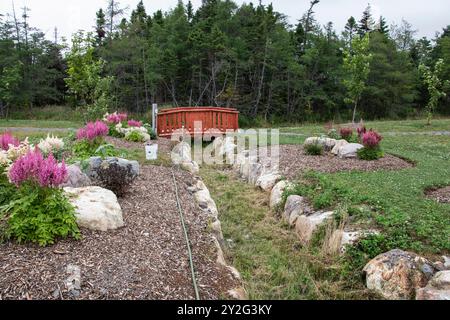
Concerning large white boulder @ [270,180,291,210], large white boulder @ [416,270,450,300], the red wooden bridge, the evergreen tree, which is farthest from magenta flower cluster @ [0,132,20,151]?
the evergreen tree

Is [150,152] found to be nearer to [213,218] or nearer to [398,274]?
[213,218]

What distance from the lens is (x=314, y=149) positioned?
28.3 ft

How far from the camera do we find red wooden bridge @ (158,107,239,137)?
12547 millimetres

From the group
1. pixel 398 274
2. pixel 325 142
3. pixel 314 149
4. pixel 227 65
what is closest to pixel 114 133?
pixel 314 149

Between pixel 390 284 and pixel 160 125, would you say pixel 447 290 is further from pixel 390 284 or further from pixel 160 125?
pixel 160 125

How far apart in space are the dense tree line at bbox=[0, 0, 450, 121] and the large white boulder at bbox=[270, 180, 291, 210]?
53.8 feet

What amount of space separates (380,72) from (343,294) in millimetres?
24006

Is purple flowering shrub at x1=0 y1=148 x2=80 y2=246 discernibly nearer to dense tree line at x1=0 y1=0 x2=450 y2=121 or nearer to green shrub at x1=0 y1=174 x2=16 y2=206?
green shrub at x1=0 y1=174 x2=16 y2=206

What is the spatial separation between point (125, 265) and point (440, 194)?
4.74 m

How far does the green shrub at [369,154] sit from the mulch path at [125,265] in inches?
198

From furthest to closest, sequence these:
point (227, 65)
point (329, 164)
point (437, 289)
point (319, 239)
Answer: point (227, 65) → point (329, 164) → point (319, 239) → point (437, 289)

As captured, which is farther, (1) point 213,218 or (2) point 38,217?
(1) point 213,218
